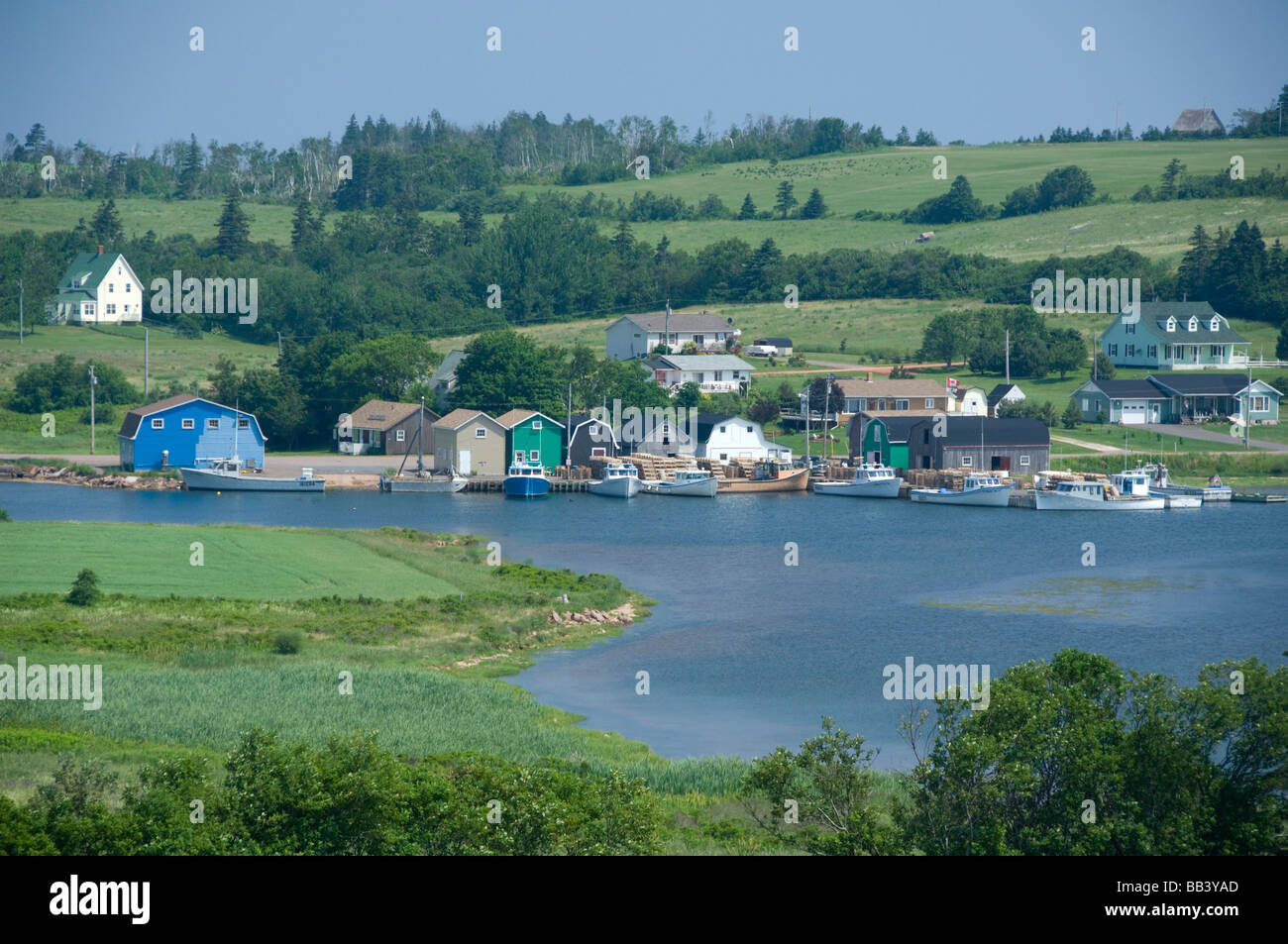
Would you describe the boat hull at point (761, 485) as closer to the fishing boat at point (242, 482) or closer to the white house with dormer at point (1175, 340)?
the fishing boat at point (242, 482)

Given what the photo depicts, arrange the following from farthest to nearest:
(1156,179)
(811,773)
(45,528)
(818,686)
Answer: (1156,179), (45,528), (818,686), (811,773)

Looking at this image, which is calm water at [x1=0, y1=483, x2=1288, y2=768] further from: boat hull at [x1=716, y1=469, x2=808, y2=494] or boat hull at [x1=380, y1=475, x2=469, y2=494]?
boat hull at [x1=716, y1=469, x2=808, y2=494]

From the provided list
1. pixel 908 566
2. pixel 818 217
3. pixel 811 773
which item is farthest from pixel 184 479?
pixel 818 217

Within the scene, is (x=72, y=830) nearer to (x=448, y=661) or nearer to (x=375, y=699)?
(x=375, y=699)

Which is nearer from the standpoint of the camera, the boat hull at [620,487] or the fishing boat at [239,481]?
the fishing boat at [239,481]

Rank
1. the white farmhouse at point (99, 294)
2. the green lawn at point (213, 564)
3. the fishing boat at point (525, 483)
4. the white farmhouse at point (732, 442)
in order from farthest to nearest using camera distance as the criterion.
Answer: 1. the white farmhouse at point (99, 294)
2. the white farmhouse at point (732, 442)
3. the fishing boat at point (525, 483)
4. the green lawn at point (213, 564)

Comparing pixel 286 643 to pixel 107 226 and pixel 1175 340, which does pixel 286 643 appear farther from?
pixel 107 226

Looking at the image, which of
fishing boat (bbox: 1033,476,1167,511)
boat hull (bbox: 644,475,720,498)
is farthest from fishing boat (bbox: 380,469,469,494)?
fishing boat (bbox: 1033,476,1167,511)

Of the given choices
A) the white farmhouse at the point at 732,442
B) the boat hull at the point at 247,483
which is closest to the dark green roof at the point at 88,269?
the boat hull at the point at 247,483
